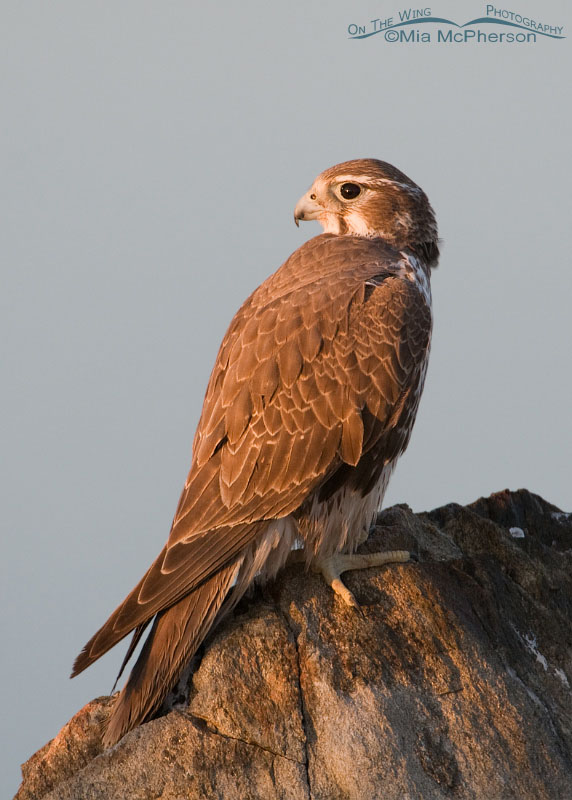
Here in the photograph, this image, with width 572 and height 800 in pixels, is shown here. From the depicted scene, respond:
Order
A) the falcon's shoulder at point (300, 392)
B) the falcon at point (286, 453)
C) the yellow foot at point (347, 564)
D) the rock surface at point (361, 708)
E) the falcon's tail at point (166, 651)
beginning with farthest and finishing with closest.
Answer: the yellow foot at point (347, 564) → the falcon's shoulder at point (300, 392) → the falcon at point (286, 453) → the falcon's tail at point (166, 651) → the rock surface at point (361, 708)

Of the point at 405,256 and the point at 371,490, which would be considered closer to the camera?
the point at 371,490

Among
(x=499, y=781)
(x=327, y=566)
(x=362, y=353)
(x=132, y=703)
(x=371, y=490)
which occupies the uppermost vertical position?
(x=362, y=353)

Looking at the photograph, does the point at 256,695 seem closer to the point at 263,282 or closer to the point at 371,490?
the point at 371,490

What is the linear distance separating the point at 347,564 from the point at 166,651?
113 centimetres

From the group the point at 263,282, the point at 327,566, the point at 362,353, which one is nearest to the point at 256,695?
the point at 327,566

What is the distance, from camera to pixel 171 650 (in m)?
5.10

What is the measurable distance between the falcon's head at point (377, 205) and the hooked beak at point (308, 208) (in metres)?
0.02

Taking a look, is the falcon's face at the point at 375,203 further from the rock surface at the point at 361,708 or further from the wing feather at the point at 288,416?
the rock surface at the point at 361,708

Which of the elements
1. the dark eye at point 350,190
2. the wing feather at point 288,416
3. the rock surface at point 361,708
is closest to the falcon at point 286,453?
the wing feather at point 288,416

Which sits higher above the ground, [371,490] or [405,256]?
[405,256]

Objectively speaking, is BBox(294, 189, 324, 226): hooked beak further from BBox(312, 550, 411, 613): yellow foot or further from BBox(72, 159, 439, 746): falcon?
BBox(312, 550, 411, 613): yellow foot

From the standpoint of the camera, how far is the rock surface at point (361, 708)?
16.2 ft

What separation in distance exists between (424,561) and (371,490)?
0.60m

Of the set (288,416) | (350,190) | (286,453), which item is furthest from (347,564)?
(350,190)
